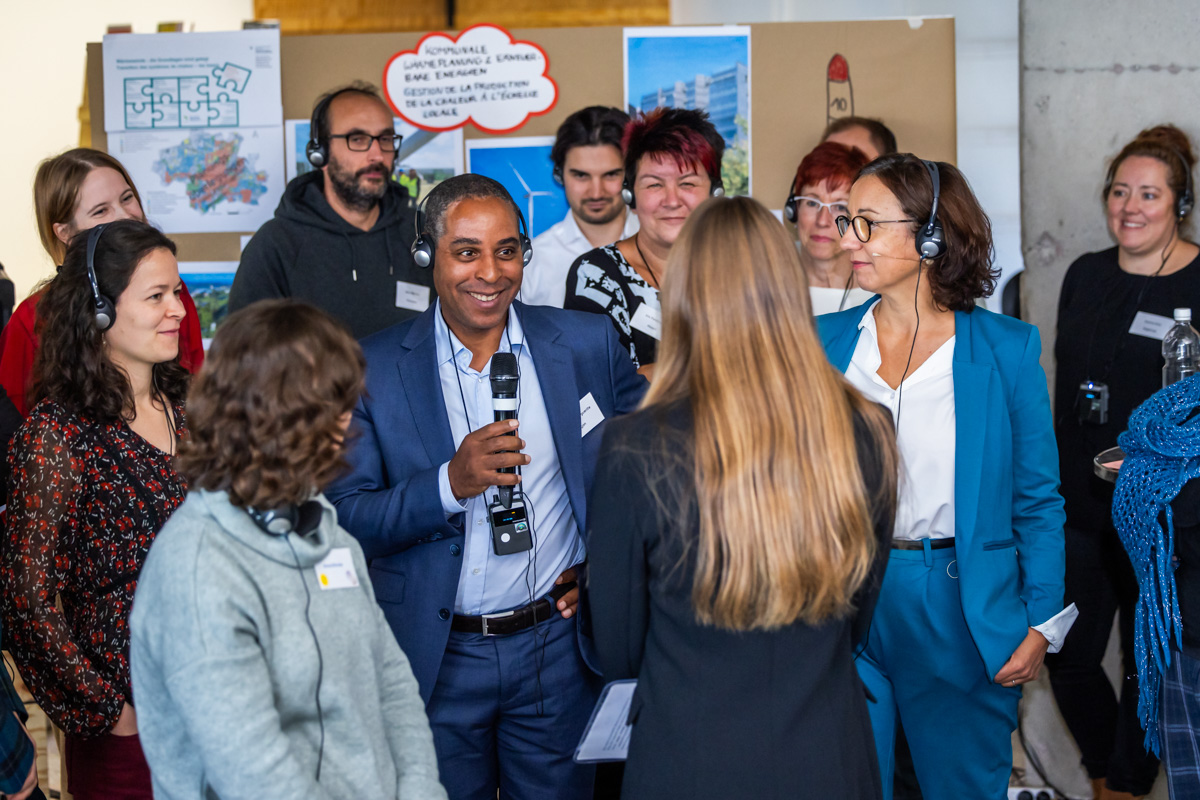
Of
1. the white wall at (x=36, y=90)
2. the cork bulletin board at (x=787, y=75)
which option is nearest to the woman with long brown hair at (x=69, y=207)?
the cork bulletin board at (x=787, y=75)

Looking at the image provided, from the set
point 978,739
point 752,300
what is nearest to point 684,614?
point 752,300

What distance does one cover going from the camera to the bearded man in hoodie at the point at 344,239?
3562mm

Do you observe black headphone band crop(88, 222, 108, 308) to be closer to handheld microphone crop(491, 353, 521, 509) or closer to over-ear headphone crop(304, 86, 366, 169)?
handheld microphone crop(491, 353, 521, 509)

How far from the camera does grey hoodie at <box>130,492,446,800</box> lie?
133 cm

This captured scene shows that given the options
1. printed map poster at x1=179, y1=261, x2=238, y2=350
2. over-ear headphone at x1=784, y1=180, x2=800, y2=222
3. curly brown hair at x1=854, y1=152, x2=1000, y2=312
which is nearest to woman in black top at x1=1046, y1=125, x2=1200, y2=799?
over-ear headphone at x1=784, y1=180, x2=800, y2=222

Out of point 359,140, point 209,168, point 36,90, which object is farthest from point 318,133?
point 36,90

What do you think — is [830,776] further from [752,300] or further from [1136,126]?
[1136,126]

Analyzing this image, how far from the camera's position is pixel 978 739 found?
2.31m

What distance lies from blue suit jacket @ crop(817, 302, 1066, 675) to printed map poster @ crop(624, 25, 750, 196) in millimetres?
2014

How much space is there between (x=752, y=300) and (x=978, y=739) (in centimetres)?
139

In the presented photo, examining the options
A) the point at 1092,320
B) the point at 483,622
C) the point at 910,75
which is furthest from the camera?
the point at 910,75

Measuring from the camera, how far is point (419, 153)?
13.5ft

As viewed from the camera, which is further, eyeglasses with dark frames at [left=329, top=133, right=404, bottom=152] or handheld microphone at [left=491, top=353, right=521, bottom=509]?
eyeglasses with dark frames at [left=329, top=133, right=404, bottom=152]

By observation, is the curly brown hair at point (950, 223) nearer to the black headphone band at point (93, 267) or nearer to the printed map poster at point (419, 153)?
the black headphone band at point (93, 267)
